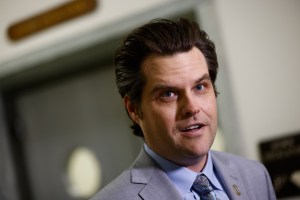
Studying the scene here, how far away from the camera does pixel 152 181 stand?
108 cm

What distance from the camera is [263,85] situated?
166 cm

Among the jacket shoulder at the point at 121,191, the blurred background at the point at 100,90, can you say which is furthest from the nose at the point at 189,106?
the blurred background at the point at 100,90

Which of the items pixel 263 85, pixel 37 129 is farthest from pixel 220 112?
pixel 37 129

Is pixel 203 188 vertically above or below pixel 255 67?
below

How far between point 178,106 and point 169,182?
0.71 feet

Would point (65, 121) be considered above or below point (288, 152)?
above

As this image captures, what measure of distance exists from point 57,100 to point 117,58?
1514 mm

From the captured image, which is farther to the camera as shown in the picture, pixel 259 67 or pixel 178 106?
pixel 259 67

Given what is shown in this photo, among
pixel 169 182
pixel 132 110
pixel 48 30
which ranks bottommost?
pixel 169 182

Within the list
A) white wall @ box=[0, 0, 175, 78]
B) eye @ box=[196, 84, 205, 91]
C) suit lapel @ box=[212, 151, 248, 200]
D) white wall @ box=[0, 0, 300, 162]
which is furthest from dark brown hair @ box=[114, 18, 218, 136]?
white wall @ box=[0, 0, 175, 78]

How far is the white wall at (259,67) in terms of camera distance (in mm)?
1612

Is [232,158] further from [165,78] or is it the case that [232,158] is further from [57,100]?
[57,100]

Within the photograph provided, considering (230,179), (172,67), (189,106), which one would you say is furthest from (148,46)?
(230,179)

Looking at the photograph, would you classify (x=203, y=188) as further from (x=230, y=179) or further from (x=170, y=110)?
(x=170, y=110)
